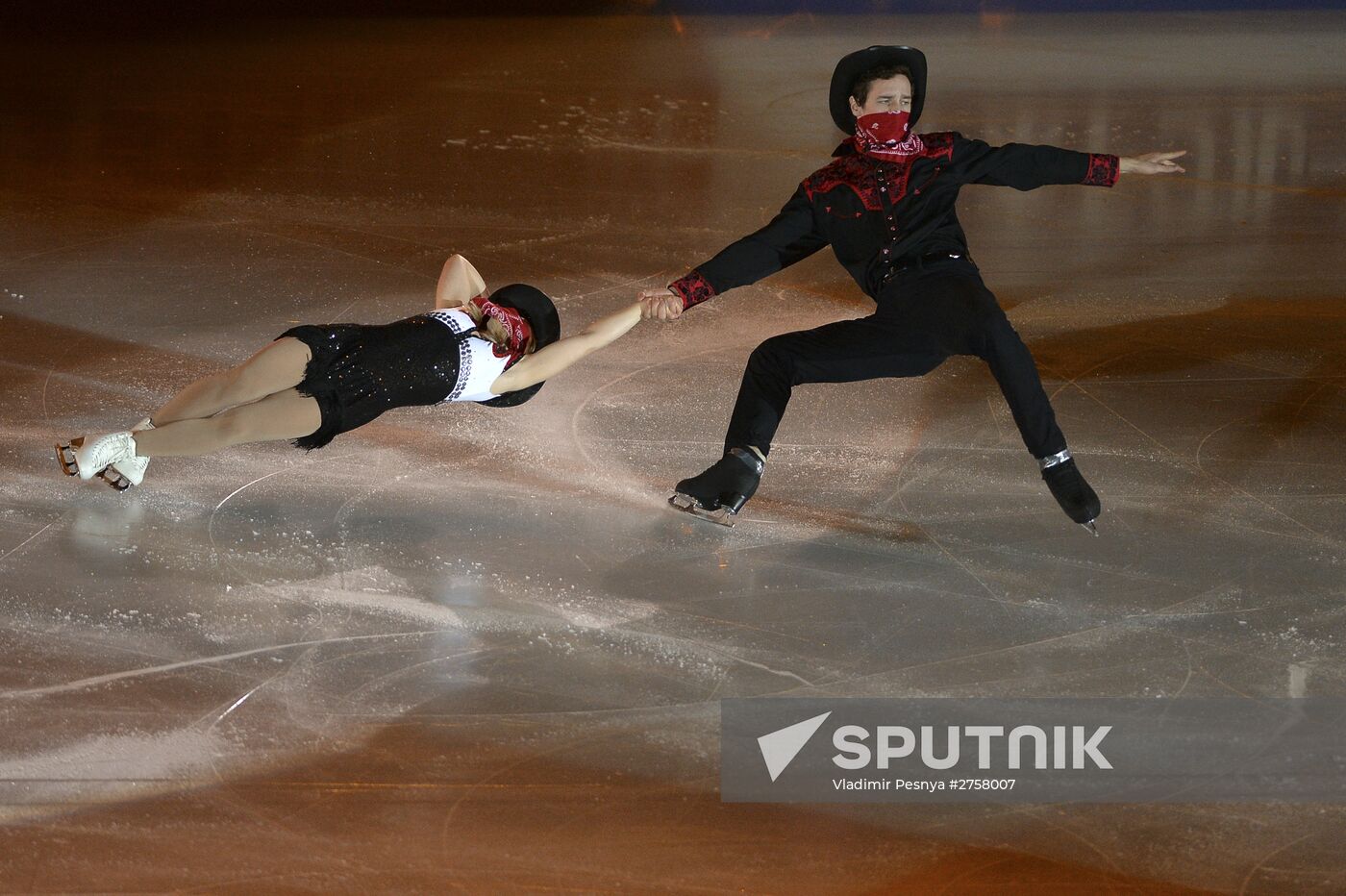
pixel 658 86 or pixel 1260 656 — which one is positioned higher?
pixel 658 86

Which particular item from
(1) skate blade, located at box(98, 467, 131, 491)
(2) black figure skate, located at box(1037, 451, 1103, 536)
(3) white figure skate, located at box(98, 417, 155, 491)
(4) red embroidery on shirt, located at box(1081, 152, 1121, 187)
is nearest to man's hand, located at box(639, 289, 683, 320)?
(2) black figure skate, located at box(1037, 451, 1103, 536)

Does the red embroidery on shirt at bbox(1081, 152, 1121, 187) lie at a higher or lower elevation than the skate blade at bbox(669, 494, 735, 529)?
higher

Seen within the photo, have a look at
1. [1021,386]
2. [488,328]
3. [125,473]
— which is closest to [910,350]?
[1021,386]

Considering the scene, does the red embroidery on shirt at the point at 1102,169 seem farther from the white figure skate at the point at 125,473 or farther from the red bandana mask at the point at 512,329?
the white figure skate at the point at 125,473

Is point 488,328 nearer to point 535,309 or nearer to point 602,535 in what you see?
point 535,309

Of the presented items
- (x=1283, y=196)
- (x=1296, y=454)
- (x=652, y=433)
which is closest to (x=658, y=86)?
(x=1283, y=196)

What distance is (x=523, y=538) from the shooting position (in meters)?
3.96

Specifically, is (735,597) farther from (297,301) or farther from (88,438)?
(297,301)

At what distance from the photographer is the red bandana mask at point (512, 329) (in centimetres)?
394

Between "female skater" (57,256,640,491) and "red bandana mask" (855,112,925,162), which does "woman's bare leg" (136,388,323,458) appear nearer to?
"female skater" (57,256,640,491)

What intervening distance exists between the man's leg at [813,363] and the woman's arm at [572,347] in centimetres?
40

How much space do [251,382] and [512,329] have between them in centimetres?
72

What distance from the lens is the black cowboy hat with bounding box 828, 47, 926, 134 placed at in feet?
12.9

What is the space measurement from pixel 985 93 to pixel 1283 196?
8.01 ft
